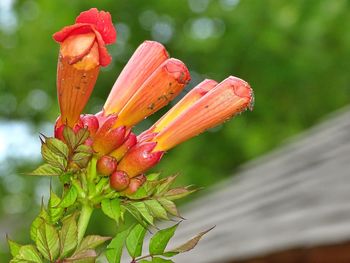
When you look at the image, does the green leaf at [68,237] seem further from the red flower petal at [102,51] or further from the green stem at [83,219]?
the red flower petal at [102,51]

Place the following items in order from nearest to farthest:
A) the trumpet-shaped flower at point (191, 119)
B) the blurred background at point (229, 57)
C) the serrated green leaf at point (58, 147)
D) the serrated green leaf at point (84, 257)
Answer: the serrated green leaf at point (84, 257) → the serrated green leaf at point (58, 147) → the trumpet-shaped flower at point (191, 119) → the blurred background at point (229, 57)

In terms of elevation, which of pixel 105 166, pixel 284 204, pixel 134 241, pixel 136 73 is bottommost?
pixel 284 204

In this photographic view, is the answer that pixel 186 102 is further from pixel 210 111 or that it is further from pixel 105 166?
pixel 105 166

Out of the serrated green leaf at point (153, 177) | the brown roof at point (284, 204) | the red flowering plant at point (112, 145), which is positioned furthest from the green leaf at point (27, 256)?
the brown roof at point (284, 204)

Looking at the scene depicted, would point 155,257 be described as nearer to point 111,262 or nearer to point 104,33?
point 111,262

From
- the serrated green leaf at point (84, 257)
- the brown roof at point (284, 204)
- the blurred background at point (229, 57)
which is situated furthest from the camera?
the blurred background at point (229, 57)

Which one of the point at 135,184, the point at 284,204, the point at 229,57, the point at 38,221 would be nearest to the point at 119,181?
the point at 135,184

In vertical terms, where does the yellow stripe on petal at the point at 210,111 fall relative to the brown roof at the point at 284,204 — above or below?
above
